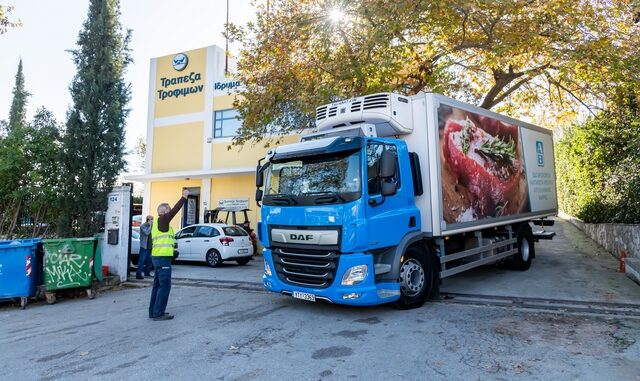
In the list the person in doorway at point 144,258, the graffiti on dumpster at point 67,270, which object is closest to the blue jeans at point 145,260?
the person in doorway at point 144,258

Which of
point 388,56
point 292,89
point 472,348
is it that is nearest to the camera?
point 472,348

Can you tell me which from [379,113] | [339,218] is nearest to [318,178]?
[339,218]

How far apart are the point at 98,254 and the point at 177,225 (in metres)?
11.5

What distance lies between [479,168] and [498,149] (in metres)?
1.16

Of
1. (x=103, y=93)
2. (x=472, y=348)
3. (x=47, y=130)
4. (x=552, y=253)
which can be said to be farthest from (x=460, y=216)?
(x=47, y=130)

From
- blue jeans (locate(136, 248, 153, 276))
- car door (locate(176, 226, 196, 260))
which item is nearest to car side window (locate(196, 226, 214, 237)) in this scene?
car door (locate(176, 226, 196, 260))

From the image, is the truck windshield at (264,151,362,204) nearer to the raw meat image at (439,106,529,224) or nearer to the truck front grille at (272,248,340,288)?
the truck front grille at (272,248,340,288)

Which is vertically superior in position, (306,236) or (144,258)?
(306,236)

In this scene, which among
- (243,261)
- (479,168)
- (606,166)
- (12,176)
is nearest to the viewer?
(479,168)

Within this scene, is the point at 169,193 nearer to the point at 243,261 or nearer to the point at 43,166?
the point at 243,261

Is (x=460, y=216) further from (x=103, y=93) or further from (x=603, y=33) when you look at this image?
(x=103, y=93)

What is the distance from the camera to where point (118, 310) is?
25.2ft

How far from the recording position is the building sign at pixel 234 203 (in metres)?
18.7

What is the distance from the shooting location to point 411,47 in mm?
9383
